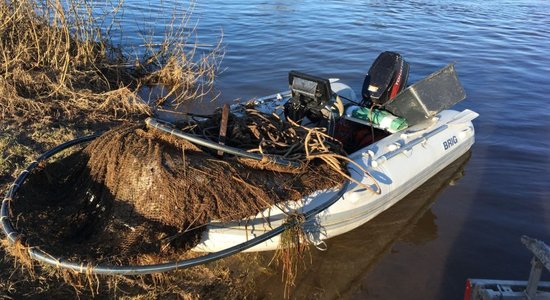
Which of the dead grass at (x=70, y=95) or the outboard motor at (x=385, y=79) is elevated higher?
the outboard motor at (x=385, y=79)

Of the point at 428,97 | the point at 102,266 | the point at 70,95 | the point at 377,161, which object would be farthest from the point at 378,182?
the point at 70,95

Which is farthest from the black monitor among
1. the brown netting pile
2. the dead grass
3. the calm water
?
the dead grass

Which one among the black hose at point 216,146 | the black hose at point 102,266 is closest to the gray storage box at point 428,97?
the black hose at point 216,146

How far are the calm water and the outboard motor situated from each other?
1.12m

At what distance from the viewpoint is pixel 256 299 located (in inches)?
133

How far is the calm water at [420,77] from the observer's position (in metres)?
3.87

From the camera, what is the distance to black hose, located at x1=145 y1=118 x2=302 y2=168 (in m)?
3.13

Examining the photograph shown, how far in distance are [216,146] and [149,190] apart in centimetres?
53

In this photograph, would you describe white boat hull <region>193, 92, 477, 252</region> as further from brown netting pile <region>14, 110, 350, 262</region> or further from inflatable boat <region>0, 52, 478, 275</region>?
brown netting pile <region>14, 110, 350, 262</region>

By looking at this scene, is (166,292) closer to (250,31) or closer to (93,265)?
(93,265)

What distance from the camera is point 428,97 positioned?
4.80 m

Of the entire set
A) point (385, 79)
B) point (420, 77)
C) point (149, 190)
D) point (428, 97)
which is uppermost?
point (385, 79)

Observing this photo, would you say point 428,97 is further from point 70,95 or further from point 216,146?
point 70,95

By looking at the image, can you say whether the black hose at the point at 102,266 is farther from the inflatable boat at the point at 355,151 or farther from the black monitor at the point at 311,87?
the black monitor at the point at 311,87
